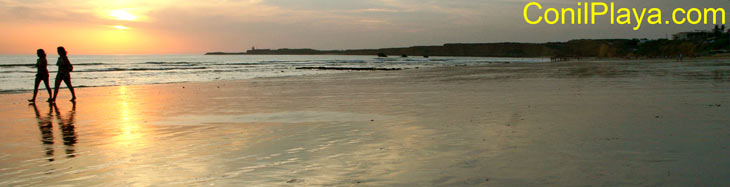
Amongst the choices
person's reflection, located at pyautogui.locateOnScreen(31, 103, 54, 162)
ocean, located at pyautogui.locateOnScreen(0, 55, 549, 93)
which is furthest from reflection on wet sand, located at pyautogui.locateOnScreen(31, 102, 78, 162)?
ocean, located at pyautogui.locateOnScreen(0, 55, 549, 93)

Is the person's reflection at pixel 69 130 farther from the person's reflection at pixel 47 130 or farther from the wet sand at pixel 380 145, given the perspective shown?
the person's reflection at pixel 47 130

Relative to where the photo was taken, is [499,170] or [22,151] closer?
[499,170]

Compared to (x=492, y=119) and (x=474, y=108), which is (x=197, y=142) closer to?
(x=492, y=119)

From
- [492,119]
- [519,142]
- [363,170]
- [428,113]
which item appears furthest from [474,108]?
[363,170]

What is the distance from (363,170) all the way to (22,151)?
4.60m

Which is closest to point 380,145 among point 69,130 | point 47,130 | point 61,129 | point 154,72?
point 69,130

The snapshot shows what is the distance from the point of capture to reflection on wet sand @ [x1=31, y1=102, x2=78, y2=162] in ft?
24.3

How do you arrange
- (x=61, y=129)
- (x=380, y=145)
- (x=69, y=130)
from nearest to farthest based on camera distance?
(x=380, y=145) → (x=69, y=130) → (x=61, y=129)

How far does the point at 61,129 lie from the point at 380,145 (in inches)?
227

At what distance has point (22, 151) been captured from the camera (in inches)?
292

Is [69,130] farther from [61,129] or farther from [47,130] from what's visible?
[47,130]

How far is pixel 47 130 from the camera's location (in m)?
9.69

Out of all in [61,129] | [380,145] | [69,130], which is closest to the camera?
[380,145]

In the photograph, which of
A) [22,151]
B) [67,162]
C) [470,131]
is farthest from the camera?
[470,131]
